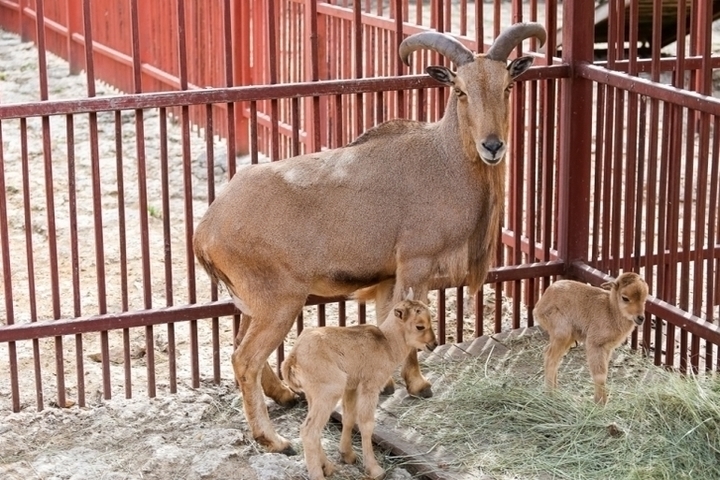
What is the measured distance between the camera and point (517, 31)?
7473 mm

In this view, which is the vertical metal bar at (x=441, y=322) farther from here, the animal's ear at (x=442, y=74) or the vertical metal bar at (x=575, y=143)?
the animal's ear at (x=442, y=74)

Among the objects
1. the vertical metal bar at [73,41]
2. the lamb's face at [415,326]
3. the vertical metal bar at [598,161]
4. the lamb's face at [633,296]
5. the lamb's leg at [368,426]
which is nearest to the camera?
the lamb's leg at [368,426]

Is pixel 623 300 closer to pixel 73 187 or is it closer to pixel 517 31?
pixel 517 31

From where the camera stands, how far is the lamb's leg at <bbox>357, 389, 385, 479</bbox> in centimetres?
667

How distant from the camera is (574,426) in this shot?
276 inches

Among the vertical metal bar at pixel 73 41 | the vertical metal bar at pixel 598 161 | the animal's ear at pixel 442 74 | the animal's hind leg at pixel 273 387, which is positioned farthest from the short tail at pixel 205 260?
the vertical metal bar at pixel 73 41

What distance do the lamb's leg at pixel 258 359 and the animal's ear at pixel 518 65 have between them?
1.84 metres

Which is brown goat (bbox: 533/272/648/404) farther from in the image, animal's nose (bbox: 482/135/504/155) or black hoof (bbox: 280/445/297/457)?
black hoof (bbox: 280/445/297/457)

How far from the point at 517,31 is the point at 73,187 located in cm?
272

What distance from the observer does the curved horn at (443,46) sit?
7.43 m

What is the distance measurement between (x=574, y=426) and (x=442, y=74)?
214 centimetres

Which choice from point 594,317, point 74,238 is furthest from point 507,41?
point 74,238

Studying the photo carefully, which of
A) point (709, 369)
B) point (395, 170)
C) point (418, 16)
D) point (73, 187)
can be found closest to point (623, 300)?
point (709, 369)

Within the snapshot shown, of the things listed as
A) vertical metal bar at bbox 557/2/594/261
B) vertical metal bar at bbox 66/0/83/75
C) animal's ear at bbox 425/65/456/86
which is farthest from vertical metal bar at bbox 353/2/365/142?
vertical metal bar at bbox 66/0/83/75
